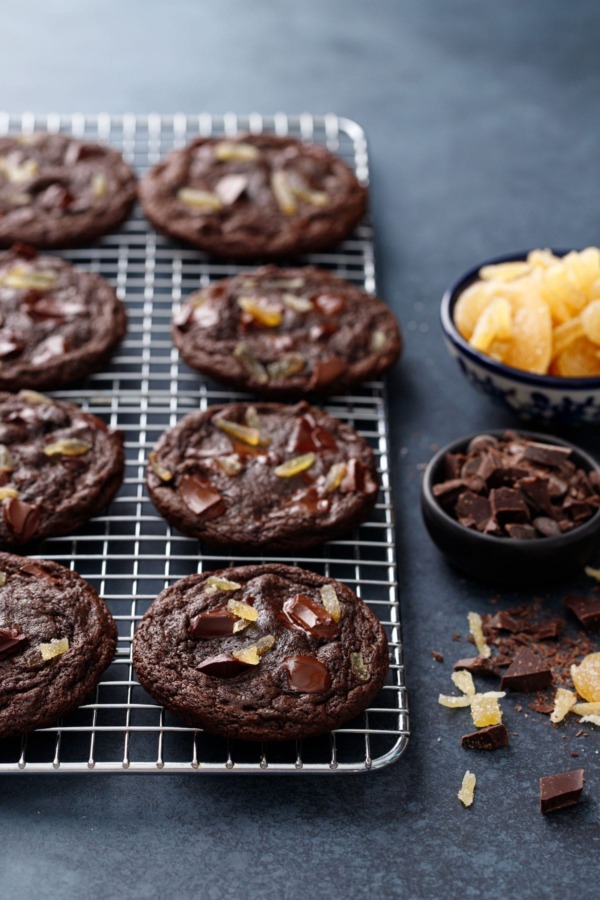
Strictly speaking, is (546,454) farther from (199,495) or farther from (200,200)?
(200,200)

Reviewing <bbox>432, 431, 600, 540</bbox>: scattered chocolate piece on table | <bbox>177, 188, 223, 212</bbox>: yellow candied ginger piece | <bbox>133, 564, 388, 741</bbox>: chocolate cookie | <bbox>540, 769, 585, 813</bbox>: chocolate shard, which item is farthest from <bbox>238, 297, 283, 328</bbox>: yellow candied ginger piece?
<bbox>540, 769, 585, 813</bbox>: chocolate shard

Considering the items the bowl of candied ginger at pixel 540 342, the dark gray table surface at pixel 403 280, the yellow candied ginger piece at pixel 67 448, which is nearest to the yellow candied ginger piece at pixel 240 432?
the yellow candied ginger piece at pixel 67 448

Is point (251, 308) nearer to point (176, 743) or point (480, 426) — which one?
point (480, 426)

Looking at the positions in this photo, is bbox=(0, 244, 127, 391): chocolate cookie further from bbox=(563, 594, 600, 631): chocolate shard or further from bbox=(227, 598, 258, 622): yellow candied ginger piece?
bbox=(563, 594, 600, 631): chocolate shard

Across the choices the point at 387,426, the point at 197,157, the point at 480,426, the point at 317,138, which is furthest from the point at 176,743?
the point at 317,138

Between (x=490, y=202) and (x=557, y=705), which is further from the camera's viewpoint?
(x=490, y=202)

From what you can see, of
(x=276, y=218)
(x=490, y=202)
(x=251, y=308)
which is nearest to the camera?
(x=251, y=308)

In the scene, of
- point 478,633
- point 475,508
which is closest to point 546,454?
point 475,508
